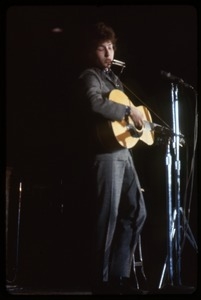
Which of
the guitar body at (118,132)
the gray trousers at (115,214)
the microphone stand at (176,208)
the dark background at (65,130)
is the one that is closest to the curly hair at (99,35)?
the guitar body at (118,132)

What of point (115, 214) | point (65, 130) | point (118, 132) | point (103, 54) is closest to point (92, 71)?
point (103, 54)

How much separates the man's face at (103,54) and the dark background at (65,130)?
2.13 ft

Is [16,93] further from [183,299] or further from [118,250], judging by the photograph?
[183,299]

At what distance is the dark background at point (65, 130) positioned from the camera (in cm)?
369

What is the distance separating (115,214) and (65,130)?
1.49 m

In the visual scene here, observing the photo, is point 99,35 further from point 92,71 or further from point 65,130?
point 65,130

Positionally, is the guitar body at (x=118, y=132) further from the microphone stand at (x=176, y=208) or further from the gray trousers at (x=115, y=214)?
the microphone stand at (x=176, y=208)

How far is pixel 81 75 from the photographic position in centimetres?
304

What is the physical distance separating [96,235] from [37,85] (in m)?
2.10

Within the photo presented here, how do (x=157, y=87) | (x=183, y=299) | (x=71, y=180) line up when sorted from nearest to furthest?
(x=183, y=299) → (x=71, y=180) → (x=157, y=87)

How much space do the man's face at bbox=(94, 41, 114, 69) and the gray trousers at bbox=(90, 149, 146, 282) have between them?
0.70 m

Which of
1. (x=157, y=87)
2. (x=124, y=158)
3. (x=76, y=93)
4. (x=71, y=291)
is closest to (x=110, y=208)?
(x=124, y=158)

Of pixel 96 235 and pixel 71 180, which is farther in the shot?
pixel 71 180

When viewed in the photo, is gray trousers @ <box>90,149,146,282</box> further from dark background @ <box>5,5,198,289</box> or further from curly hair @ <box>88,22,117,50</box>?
curly hair @ <box>88,22,117,50</box>
